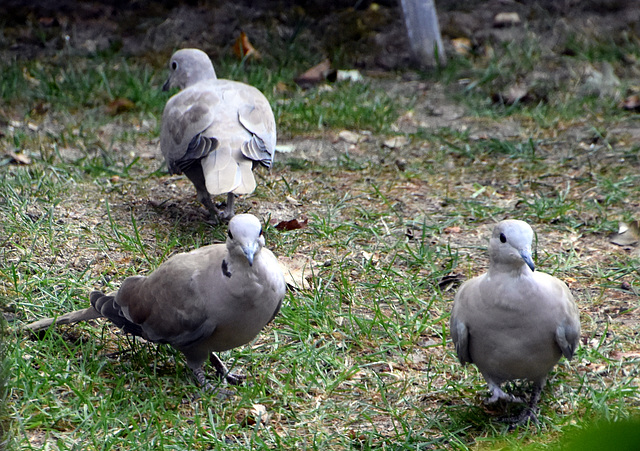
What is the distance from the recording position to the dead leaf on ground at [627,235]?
13.5 ft

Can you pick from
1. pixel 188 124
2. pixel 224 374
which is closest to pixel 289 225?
pixel 188 124

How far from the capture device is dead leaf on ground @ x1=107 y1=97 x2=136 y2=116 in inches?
239

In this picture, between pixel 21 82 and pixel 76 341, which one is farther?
pixel 21 82

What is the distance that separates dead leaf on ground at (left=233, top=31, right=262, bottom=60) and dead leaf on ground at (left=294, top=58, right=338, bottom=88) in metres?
0.60

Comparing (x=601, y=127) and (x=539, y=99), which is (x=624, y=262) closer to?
(x=601, y=127)

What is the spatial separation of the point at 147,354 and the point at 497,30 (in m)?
5.56

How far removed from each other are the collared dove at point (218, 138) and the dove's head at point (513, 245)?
163cm

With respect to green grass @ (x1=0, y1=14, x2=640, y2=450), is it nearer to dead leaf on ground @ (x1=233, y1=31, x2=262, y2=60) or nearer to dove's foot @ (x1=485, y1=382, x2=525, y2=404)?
dove's foot @ (x1=485, y1=382, x2=525, y2=404)

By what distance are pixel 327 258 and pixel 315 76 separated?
9.99 ft

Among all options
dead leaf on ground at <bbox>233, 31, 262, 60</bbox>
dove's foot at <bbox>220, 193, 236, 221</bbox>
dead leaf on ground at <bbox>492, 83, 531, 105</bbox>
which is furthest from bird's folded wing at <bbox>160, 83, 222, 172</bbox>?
dead leaf on ground at <bbox>492, 83, 531, 105</bbox>

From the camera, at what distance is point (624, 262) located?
12.7ft

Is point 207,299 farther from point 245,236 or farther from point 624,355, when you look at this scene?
point 624,355

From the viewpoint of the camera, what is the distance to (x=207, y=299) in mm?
2775

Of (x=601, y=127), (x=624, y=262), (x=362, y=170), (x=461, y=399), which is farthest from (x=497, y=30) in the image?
(x=461, y=399)
